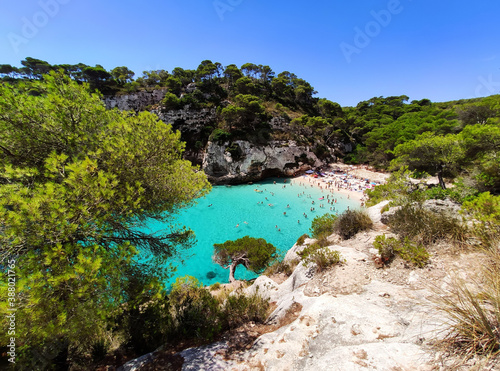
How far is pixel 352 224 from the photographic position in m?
8.22

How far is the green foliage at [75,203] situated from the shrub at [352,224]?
20.4ft

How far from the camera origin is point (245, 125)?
39188 mm

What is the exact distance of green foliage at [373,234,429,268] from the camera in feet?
15.5

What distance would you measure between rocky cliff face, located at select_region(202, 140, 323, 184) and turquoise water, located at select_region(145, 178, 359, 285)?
259cm

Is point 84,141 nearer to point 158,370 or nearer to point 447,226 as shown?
point 158,370

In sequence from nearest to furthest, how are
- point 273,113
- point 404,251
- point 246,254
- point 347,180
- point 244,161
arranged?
point 404,251 → point 246,254 → point 347,180 → point 244,161 → point 273,113

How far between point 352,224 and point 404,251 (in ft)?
10.4

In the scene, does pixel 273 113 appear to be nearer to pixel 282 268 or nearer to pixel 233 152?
pixel 233 152

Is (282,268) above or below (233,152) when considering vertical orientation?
below

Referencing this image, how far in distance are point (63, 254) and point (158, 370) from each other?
3.05 metres

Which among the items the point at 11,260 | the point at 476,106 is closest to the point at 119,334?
the point at 11,260

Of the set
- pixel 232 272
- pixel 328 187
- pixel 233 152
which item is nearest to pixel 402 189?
pixel 232 272

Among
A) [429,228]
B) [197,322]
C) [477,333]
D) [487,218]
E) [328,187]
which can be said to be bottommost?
[197,322]

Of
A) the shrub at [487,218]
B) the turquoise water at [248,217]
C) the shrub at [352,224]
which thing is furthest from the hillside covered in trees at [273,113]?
the shrub at [487,218]
